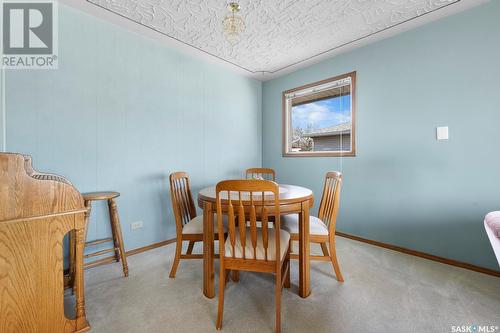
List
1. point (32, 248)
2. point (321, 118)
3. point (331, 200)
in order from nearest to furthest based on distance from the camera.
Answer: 1. point (32, 248)
2. point (331, 200)
3. point (321, 118)

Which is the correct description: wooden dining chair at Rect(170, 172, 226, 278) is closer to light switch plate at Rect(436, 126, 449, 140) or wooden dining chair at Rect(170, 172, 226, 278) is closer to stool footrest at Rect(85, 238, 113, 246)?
stool footrest at Rect(85, 238, 113, 246)

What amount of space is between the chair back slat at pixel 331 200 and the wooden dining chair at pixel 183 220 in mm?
941

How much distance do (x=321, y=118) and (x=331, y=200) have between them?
5.82ft

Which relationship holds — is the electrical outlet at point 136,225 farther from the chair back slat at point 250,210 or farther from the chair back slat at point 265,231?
the chair back slat at point 265,231

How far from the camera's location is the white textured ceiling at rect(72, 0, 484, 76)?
194cm

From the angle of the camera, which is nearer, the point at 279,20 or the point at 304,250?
the point at 304,250

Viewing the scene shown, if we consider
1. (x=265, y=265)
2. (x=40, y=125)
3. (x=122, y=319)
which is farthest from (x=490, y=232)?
(x=40, y=125)

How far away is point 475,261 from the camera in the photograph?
2008mm

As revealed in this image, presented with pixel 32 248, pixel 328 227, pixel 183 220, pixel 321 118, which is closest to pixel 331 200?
pixel 328 227

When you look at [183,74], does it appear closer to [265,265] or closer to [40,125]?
[40,125]

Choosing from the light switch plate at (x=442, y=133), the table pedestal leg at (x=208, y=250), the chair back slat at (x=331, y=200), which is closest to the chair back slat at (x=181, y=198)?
the table pedestal leg at (x=208, y=250)

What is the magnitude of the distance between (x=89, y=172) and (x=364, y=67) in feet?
11.3

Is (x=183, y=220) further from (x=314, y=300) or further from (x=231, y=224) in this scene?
(x=314, y=300)

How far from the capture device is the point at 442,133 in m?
2.17
